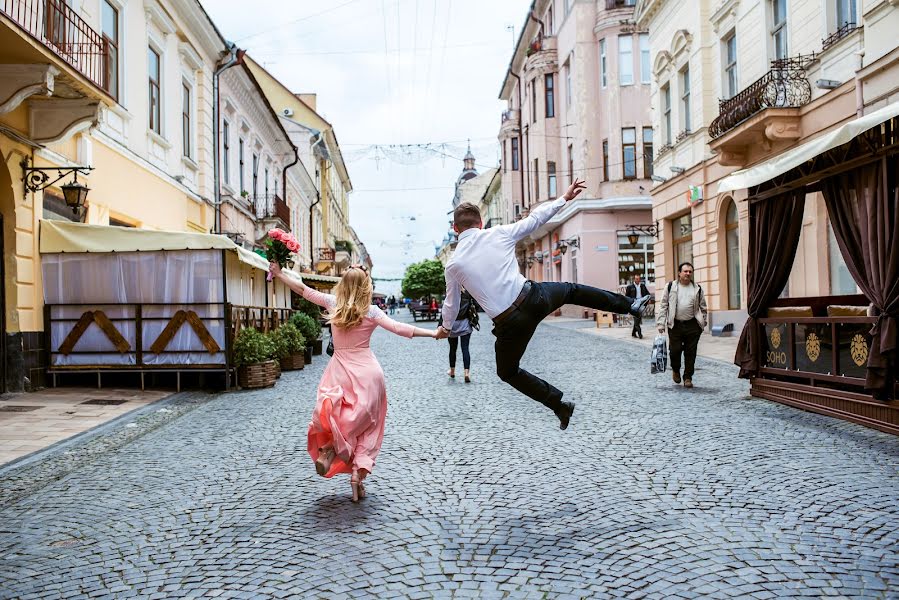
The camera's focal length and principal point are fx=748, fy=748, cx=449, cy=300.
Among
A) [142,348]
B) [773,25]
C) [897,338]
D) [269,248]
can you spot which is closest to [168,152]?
[142,348]

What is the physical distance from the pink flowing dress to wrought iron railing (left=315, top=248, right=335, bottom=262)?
41322 mm

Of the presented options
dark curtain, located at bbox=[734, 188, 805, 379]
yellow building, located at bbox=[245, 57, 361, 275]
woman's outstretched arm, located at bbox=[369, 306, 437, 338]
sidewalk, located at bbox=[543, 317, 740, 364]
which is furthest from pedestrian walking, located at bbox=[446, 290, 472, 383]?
yellow building, located at bbox=[245, 57, 361, 275]

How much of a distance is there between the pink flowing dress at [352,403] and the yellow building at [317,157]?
36778 mm

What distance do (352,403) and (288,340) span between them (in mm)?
10077

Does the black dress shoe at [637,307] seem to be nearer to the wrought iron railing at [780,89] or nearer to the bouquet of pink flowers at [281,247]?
the bouquet of pink flowers at [281,247]

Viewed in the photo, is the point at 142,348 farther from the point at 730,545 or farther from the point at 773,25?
the point at 773,25

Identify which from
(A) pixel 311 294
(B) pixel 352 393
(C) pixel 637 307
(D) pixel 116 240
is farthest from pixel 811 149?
(D) pixel 116 240

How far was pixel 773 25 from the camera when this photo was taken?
640 inches

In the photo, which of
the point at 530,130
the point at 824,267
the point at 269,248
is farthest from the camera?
the point at 530,130

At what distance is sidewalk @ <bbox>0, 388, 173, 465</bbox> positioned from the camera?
722 centimetres

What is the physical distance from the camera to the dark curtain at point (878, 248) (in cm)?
664

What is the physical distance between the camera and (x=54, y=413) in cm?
900

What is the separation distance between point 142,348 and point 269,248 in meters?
6.39

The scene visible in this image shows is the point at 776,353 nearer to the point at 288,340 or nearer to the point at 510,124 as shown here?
the point at 288,340
